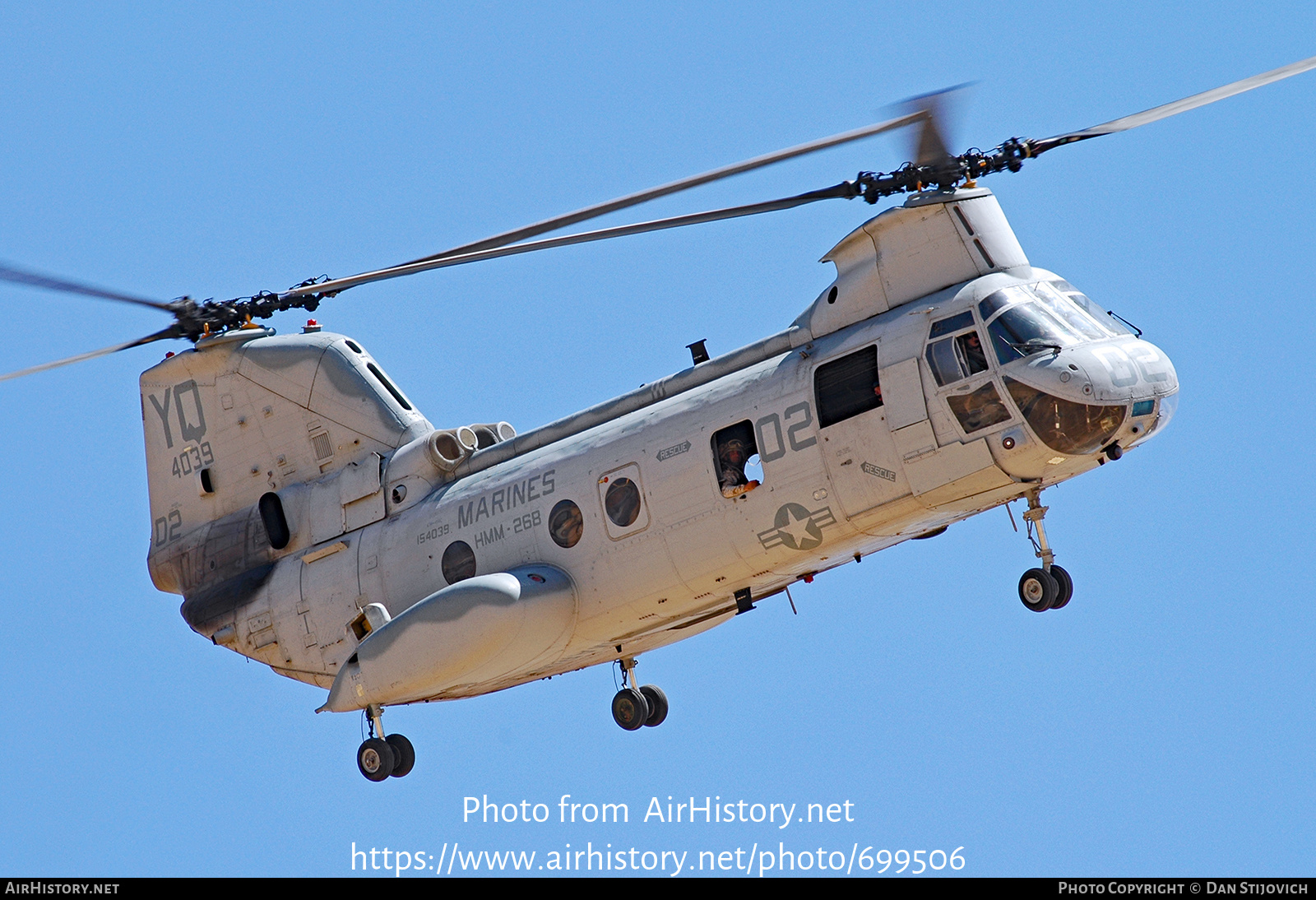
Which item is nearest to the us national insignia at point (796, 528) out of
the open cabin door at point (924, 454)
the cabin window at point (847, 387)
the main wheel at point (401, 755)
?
the cabin window at point (847, 387)

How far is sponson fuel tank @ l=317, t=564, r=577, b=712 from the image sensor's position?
22.1 m

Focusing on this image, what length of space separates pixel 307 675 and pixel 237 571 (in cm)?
194

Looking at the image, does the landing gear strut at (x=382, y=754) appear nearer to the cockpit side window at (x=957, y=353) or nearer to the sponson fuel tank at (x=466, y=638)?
the sponson fuel tank at (x=466, y=638)

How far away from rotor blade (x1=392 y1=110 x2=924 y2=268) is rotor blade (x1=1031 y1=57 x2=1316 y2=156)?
1661 mm

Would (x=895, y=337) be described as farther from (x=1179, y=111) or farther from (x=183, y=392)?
(x=183, y=392)

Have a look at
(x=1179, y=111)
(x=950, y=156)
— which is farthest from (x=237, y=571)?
(x=1179, y=111)

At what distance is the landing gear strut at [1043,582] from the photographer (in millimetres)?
20141

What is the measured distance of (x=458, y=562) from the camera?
23625mm

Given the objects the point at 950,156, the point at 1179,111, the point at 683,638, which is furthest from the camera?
the point at 683,638

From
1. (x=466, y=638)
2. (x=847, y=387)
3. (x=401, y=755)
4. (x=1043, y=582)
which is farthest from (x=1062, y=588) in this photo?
(x=401, y=755)

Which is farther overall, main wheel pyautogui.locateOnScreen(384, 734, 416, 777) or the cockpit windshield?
main wheel pyautogui.locateOnScreen(384, 734, 416, 777)

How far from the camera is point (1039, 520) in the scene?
20.6 meters

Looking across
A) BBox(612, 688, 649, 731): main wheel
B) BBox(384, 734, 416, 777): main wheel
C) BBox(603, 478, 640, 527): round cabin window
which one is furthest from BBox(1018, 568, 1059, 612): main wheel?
BBox(384, 734, 416, 777): main wheel

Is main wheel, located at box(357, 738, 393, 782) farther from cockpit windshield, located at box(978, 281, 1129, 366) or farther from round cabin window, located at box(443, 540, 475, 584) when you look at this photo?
cockpit windshield, located at box(978, 281, 1129, 366)
